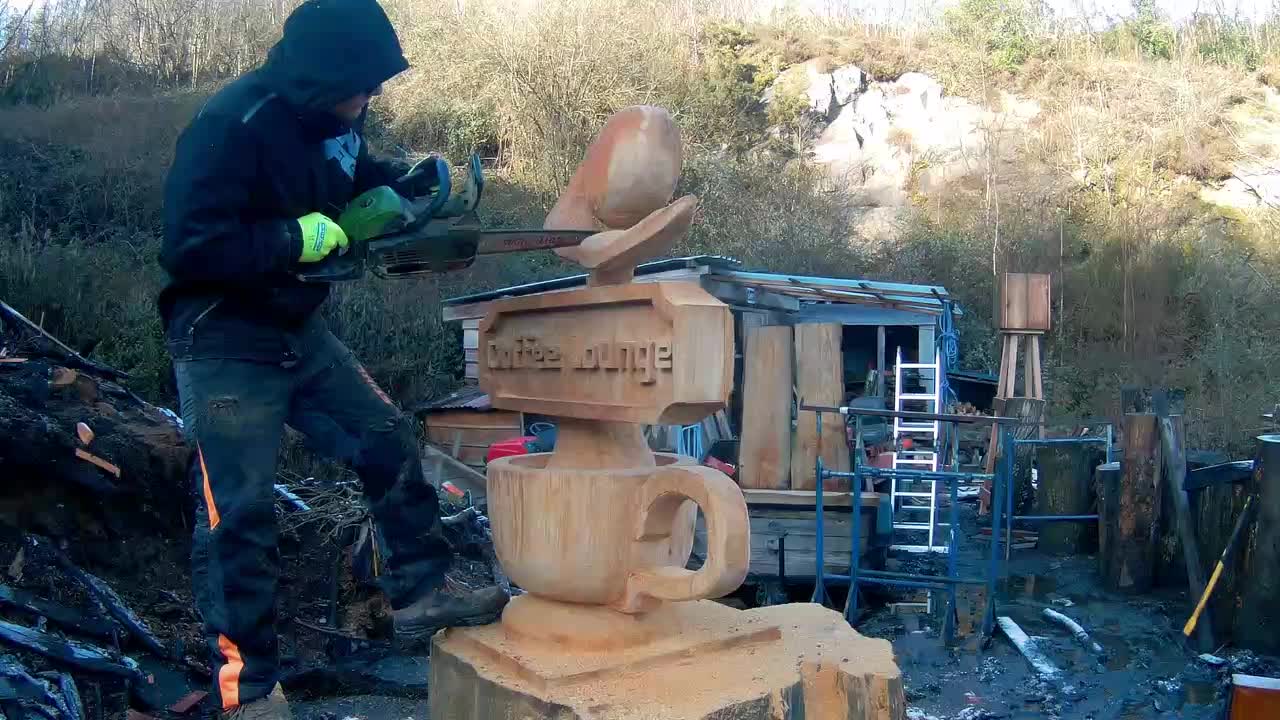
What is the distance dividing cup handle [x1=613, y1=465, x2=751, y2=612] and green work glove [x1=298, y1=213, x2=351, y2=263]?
0.90m

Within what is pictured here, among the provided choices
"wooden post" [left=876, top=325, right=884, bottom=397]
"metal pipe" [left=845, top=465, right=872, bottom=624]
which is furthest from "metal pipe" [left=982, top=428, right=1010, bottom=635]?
"wooden post" [left=876, top=325, right=884, bottom=397]

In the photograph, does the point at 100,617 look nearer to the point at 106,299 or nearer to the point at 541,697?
the point at 541,697

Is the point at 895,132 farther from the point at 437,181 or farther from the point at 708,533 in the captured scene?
the point at 708,533

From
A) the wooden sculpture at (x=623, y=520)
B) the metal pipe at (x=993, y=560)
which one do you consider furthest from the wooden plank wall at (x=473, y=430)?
the wooden sculpture at (x=623, y=520)

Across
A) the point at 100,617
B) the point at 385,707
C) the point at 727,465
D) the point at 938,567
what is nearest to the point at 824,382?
the point at 727,465

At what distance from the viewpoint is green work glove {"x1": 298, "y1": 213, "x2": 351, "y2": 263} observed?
2268 mm

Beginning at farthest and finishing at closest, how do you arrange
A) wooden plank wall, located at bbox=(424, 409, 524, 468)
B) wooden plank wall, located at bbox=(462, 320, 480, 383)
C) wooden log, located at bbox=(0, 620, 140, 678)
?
wooden plank wall, located at bbox=(462, 320, 480, 383) → wooden plank wall, located at bbox=(424, 409, 524, 468) → wooden log, located at bbox=(0, 620, 140, 678)

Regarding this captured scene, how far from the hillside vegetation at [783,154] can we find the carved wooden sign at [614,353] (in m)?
7.94

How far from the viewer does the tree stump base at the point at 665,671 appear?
218 centimetres

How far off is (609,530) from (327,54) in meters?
1.26

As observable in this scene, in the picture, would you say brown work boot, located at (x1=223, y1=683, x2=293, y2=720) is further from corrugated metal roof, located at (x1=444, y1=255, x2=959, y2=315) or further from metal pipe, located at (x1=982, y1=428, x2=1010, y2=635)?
corrugated metal roof, located at (x1=444, y1=255, x2=959, y2=315)

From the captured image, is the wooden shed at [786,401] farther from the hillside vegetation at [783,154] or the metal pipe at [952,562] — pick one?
the hillside vegetation at [783,154]

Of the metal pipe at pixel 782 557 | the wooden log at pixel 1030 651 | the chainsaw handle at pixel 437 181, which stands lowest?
the wooden log at pixel 1030 651

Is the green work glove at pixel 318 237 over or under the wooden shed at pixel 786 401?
over
